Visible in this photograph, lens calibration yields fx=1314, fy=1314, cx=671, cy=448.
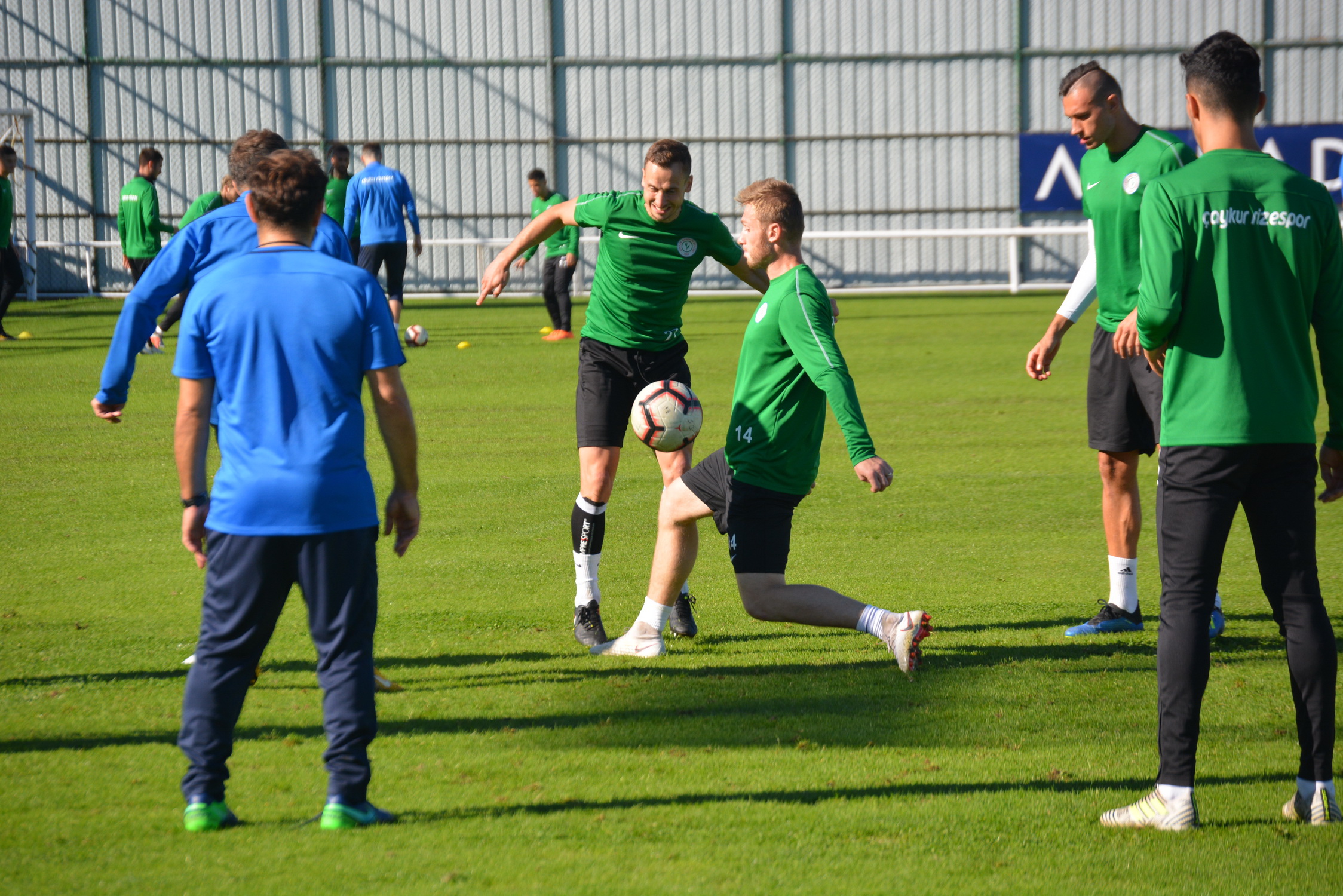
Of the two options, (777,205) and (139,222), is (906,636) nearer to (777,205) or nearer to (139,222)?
(777,205)

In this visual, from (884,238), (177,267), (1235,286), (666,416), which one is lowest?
(666,416)

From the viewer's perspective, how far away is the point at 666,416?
5.39 m

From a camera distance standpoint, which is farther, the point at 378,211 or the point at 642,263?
the point at 378,211

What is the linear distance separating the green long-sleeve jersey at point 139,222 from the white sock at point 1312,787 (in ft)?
57.9

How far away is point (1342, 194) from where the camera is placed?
1014 inches

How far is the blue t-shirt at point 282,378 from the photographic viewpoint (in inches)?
129

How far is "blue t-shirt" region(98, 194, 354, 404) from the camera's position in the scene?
405cm

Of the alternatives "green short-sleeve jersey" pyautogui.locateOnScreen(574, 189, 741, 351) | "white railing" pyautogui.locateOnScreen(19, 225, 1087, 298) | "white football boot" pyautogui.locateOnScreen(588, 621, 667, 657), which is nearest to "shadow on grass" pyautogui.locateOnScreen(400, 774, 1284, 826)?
"white football boot" pyautogui.locateOnScreen(588, 621, 667, 657)

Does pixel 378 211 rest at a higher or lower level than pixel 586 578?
higher

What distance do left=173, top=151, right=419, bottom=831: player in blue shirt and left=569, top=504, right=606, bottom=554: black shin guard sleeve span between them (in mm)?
2268

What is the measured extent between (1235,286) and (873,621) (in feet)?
6.24

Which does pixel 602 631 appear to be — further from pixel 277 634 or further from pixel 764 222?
pixel 764 222

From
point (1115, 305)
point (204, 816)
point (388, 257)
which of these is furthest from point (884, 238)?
point (204, 816)

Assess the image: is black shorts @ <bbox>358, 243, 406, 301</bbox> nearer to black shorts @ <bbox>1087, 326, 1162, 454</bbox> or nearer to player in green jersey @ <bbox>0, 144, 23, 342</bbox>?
player in green jersey @ <bbox>0, 144, 23, 342</bbox>
